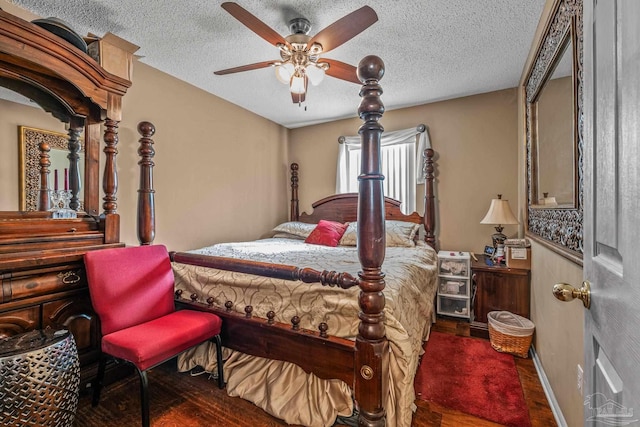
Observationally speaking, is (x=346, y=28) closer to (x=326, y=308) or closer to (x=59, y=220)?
(x=326, y=308)

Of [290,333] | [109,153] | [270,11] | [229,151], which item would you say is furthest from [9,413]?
[229,151]

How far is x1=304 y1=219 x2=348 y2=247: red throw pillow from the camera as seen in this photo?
3275 millimetres

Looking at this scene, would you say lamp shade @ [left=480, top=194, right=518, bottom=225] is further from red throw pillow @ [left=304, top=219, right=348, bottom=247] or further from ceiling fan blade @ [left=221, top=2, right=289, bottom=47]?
ceiling fan blade @ [left=221, top=2, right=289, bottom=47]

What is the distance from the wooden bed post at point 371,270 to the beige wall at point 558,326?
87cm

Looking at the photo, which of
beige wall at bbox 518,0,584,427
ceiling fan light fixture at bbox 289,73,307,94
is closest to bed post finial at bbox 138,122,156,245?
ceiling fan light fixture at bbox 289,73,307,94

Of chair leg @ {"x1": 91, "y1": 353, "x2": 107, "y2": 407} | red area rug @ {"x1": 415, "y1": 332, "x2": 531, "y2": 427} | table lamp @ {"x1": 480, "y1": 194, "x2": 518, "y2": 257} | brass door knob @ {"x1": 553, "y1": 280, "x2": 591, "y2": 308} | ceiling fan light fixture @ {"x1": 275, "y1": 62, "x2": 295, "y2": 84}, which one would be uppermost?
ceiling fan light fixture @ {"x1": 275, "y1": 62, "x2": 295, "y2": 84}

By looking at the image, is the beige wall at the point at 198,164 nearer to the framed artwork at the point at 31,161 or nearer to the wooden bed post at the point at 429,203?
the framed artwork at the point at 31,161

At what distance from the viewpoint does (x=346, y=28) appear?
5.38ft

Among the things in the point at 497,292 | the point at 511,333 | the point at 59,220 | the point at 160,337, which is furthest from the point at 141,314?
the point at 497,292

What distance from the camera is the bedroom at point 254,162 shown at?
253 cm

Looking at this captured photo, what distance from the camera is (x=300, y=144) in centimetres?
445

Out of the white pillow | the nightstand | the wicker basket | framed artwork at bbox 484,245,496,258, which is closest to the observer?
the wicker basket

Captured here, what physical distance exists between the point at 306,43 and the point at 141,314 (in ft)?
6.60

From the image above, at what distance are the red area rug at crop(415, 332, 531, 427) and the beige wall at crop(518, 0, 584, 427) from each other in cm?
23
